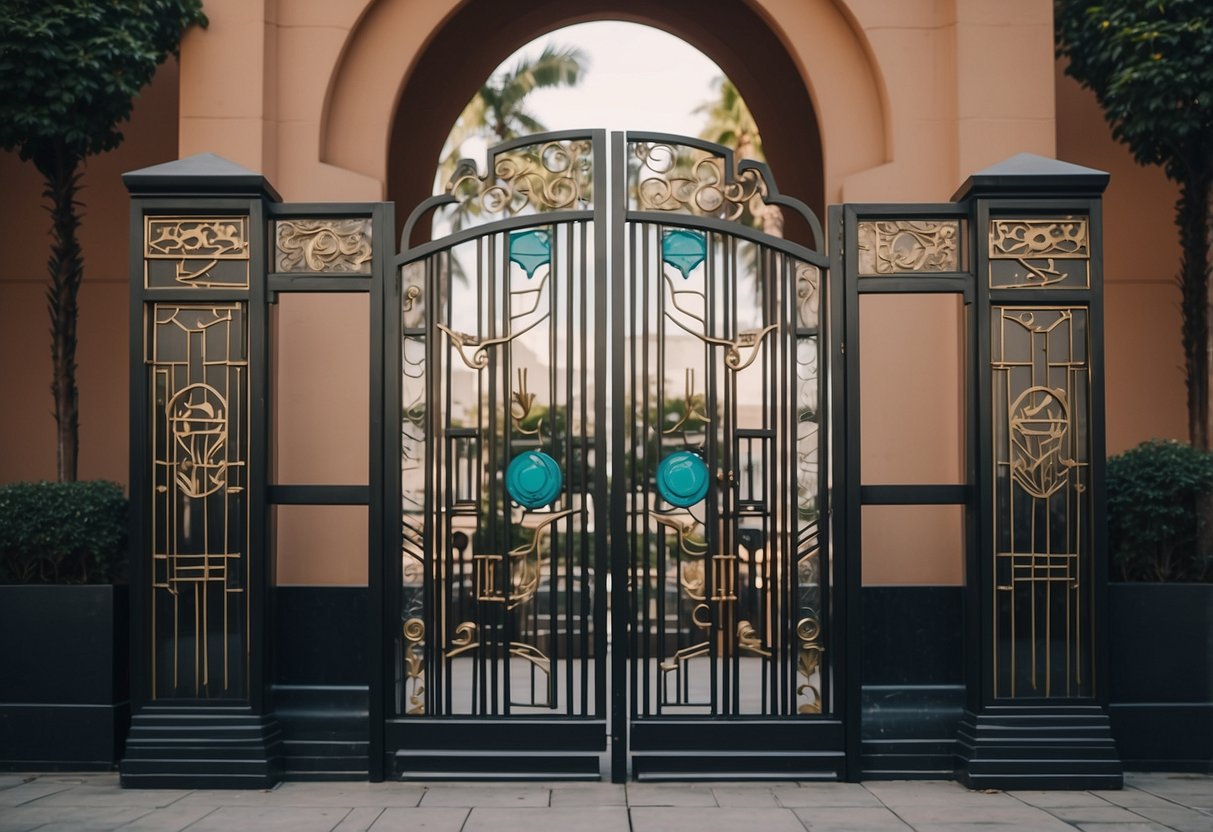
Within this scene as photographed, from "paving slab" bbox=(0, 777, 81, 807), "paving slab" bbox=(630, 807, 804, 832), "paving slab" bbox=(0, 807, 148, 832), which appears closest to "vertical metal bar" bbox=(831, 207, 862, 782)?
"paving slab" bbox=(630, 807, 804, 832)

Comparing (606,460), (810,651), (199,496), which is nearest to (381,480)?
(199,496)

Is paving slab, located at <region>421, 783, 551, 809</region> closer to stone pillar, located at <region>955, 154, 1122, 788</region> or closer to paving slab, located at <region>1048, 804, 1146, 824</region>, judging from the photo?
stone pillar, located at <region>955, 154, 1122, 788</region>

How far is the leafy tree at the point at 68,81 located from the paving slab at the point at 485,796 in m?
3.16

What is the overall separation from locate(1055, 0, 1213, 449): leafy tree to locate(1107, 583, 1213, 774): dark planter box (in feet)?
4.46

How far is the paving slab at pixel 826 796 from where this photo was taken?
6023 millimetres

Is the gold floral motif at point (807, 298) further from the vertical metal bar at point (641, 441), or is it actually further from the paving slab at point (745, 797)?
the paving slab at point (745, 797)

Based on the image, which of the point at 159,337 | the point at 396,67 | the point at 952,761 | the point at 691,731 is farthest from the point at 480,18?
the point at 952,761

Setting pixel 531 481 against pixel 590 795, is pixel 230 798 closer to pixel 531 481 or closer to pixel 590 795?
pixel 590 795

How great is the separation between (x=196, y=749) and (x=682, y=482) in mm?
2912

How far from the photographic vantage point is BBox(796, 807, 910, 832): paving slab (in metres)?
5.55

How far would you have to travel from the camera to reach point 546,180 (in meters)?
6.77

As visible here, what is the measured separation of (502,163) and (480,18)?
357 cm

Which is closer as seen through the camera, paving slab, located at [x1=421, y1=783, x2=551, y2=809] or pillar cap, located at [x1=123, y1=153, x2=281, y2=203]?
paving slab, located at [x1=421, y1=783, x2=551, y2=809]

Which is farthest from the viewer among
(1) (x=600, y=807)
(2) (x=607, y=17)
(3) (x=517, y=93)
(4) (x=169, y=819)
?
(3) (x=517, y=93)
